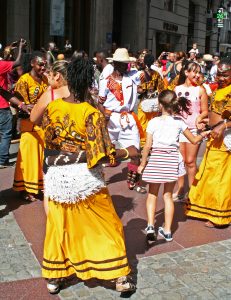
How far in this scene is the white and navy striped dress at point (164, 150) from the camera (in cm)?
471

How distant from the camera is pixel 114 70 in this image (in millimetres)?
6402

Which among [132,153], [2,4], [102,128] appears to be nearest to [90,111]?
[102,128]

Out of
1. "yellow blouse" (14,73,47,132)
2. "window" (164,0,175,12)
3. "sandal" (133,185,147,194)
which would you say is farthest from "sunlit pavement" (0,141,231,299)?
"window" (164,0,175,12)

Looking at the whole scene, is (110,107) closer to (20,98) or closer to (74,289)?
(20,98)

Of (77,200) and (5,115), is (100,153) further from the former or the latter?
(5,115)

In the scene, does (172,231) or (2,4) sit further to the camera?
(2,4)

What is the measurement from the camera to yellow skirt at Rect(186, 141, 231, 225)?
17.8 ft

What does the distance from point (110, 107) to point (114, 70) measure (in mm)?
492

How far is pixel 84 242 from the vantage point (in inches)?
149

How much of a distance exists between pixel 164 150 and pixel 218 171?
1019 millimetres

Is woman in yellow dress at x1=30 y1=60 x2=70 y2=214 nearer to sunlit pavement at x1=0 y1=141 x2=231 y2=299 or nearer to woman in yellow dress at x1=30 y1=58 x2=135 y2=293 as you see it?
woman in yellow dress at x1=30 y1=58 x2=135 y2=293

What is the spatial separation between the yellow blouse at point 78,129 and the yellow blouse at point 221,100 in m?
2.12

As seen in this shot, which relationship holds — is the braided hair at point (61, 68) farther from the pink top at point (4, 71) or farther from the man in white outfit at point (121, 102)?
the pink top at point (4, 71)

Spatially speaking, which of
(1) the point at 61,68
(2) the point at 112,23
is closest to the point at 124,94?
(1) the point at 61,68
